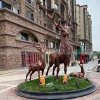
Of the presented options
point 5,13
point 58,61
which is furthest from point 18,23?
point 58,61

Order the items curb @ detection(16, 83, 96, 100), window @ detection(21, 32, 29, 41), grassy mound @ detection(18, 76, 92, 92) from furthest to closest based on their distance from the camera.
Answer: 1. window @ detection(21, 32, 29, 41)
2. grassy mound @ detection(18, 76, 92, 92)
3. curb @ detection(16, 83, 96, 100)

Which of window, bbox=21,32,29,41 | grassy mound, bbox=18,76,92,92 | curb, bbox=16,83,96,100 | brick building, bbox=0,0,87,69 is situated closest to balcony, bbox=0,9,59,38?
brick building, bbox=0,0,87,69

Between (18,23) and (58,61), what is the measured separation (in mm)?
24176

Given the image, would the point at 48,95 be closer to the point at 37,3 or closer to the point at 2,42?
the point at 2,42

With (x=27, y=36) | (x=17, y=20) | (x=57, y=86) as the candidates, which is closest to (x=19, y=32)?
(x=17, y=20)

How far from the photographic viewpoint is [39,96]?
37.5 feet

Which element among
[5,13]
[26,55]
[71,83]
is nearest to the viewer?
[71,83]

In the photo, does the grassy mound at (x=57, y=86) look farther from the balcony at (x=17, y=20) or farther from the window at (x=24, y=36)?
the window at (x=24, y=36)

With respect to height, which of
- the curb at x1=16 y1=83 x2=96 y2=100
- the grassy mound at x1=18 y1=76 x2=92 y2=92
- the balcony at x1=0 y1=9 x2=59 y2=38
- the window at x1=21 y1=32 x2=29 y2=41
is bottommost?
the curb at x1=16 y1=83 x2=96 y2=100

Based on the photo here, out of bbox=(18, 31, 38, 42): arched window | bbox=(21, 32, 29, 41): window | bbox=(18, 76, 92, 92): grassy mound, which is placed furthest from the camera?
bbox=(21, 32, 29, 41): window

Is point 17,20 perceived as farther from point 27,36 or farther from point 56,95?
point 56,95

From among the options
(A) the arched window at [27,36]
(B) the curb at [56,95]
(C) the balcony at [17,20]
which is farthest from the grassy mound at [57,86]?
(A) the arched window at [27,36]

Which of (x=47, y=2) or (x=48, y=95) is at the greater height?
(x=47, y=2)

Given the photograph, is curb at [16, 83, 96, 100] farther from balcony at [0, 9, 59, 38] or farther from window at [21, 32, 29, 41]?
window at [21, 32, 29, 41]
